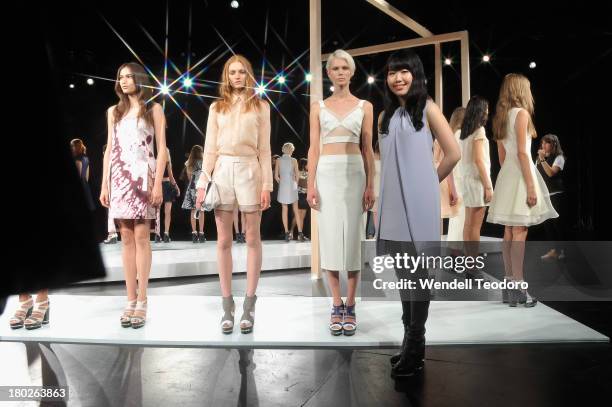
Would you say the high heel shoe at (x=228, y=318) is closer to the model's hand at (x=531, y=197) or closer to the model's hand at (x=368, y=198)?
the model's hand at (x=368, y=198)

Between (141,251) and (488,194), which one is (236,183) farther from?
(488,194)

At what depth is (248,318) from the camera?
2.92m

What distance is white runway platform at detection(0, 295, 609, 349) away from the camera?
271 cm

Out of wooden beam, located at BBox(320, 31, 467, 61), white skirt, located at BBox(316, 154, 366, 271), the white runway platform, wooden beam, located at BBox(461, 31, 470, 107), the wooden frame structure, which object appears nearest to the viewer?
the white runway platform

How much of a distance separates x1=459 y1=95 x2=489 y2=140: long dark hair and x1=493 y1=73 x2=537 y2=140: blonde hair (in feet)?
1.06

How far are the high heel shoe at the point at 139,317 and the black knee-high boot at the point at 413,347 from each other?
1593mm

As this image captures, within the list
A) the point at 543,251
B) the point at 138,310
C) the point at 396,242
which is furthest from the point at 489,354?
the point at 543,251

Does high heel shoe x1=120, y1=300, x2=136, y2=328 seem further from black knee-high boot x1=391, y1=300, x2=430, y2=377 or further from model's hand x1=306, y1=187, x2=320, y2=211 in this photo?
black knee-high boot x1=391, y1=300, x2=430, y2=377

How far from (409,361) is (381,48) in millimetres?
4574

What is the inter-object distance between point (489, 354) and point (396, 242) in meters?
0.79

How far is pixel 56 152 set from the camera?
1.69ft

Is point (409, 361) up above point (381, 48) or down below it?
below

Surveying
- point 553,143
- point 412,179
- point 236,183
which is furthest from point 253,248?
point 553,143

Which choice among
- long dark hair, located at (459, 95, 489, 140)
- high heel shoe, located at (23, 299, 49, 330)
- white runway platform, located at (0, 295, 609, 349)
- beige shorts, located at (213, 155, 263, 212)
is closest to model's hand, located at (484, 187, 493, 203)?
long dark hair, located at (459, 95, 489, 140)
